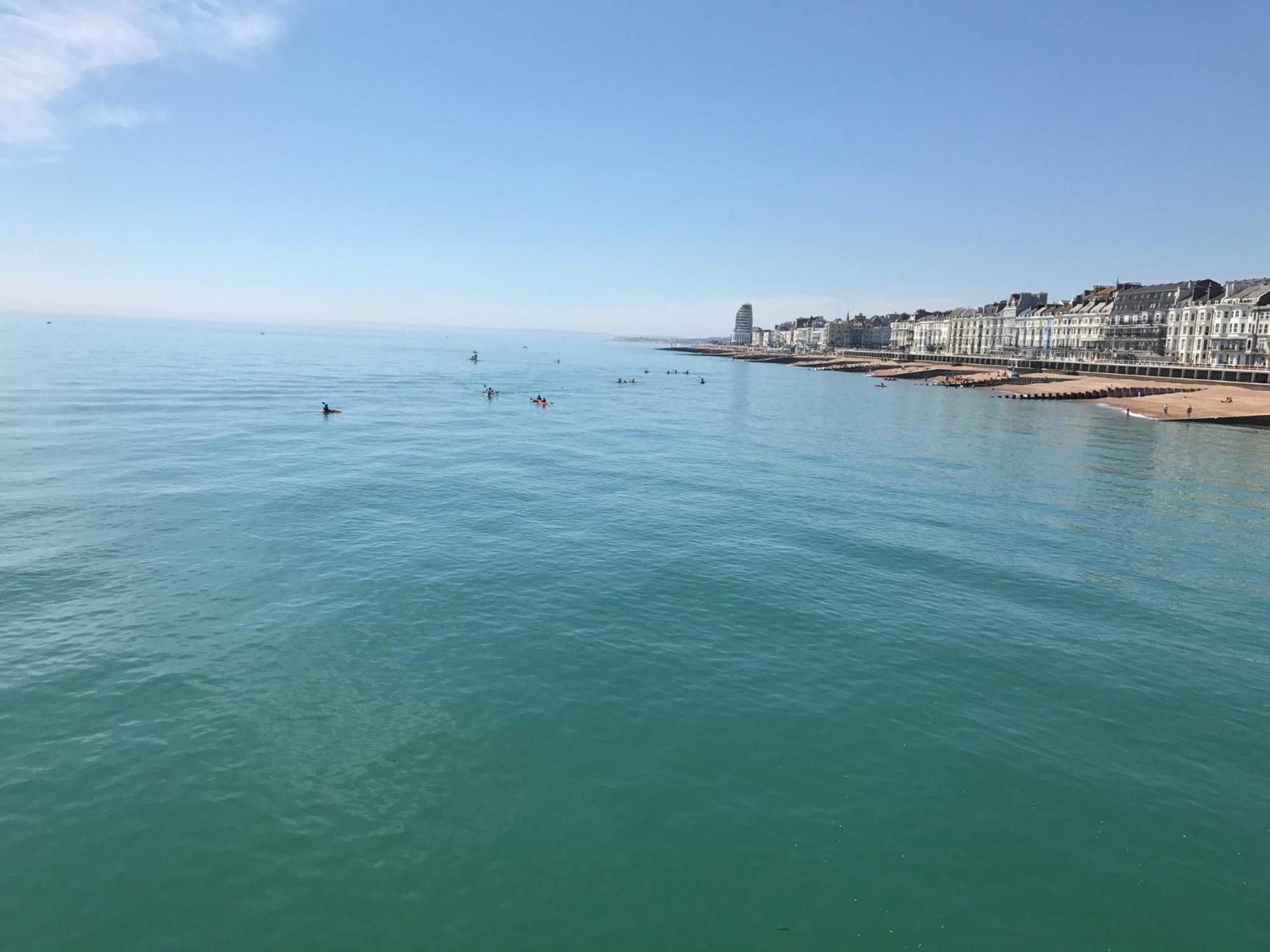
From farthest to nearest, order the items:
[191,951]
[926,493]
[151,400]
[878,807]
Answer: [151,400] → [926,493] → [878,807] → [191,951]

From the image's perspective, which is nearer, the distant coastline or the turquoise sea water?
the turquoise sea water

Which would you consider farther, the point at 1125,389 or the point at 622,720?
the point at 1125,389

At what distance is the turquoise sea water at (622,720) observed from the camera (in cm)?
1371

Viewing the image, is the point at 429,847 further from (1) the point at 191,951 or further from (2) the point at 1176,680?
(2) the point at 1176,680

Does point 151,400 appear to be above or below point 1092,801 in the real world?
above

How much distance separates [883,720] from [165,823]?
1815 cm

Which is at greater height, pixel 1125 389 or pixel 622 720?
pixel 1125 389

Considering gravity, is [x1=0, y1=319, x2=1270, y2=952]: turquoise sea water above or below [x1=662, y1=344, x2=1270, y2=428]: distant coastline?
below

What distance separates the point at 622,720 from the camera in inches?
785

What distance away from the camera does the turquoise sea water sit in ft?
45.0

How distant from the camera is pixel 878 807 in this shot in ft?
54.2

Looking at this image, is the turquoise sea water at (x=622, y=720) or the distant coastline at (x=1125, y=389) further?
the distant coastline at (x=1125, y=389)

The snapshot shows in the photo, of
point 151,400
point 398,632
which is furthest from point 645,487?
point 151,400

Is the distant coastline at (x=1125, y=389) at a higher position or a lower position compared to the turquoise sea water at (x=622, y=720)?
higher
